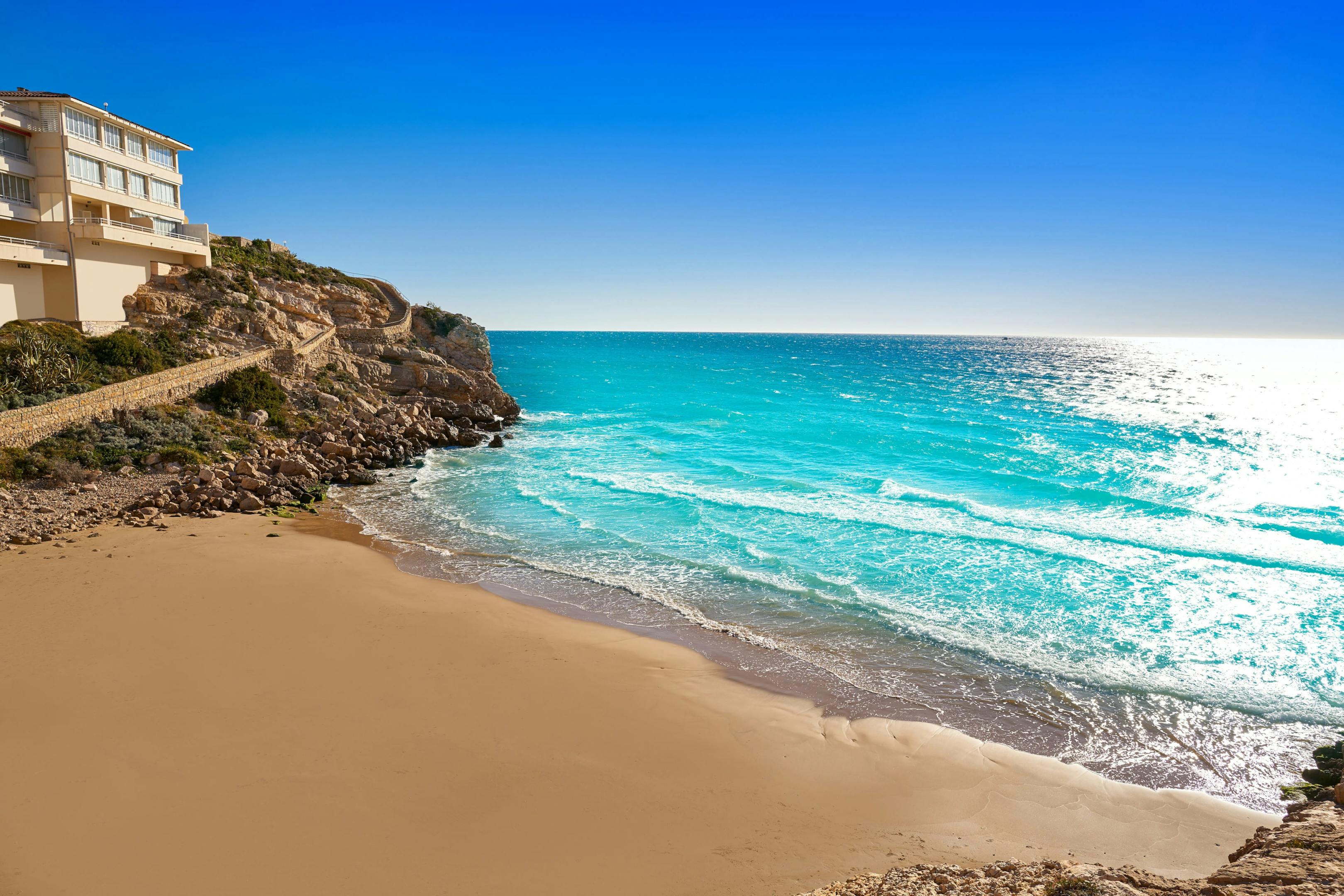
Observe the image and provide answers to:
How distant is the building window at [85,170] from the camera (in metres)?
33.2

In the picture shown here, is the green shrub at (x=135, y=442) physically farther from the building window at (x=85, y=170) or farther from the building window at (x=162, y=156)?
the building window at (x=162, y=156)

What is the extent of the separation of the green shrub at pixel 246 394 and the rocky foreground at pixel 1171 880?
3312 cm

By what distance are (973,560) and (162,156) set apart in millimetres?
47819

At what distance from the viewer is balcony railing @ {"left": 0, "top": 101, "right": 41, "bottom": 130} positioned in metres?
30.5

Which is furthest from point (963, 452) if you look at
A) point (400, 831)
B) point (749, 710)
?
point (400, 831)

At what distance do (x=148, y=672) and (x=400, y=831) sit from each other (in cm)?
697

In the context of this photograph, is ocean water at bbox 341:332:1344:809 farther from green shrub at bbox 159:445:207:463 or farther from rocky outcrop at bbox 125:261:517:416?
rocky outcrop at bbox 125:261:517:416

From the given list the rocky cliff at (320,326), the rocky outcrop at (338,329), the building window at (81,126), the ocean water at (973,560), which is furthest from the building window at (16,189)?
the ocean water at (973,560)

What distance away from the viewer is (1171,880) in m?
6.83

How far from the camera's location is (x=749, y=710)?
12.6m

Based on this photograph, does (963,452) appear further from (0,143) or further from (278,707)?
(0,143)

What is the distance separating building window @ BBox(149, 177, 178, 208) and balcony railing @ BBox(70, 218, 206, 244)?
5.57ft

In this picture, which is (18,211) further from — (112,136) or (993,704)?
(993,704)

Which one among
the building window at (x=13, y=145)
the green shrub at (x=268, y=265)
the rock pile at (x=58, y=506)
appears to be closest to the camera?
the rock pile at (x=58, y=506)
